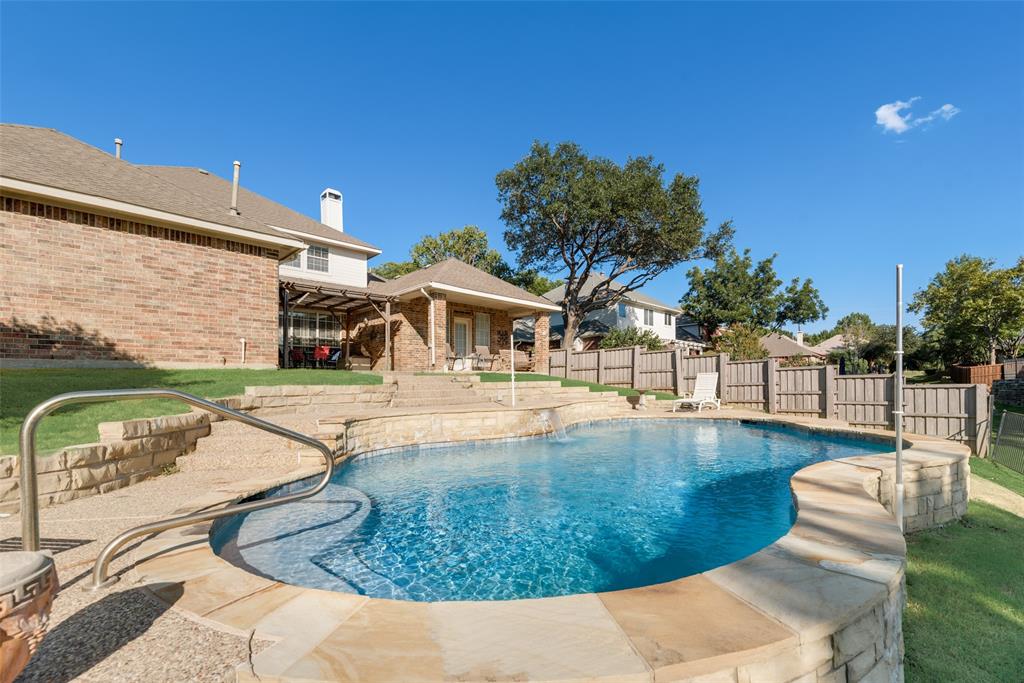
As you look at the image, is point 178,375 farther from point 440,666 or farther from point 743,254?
point 743,254

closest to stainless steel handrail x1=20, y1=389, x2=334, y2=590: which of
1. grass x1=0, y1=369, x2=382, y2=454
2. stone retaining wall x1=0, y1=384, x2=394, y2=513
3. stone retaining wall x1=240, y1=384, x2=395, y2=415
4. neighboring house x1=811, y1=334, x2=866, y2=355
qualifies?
stone retaining wall x1=0, y1=384, x2=394, y2=513

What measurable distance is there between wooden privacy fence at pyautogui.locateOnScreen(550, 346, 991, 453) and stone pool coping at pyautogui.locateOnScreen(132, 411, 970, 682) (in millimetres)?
10538

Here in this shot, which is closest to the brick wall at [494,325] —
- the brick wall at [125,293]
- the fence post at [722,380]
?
the brick wall at [125,293]

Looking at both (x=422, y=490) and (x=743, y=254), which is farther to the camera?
(x=743, y=254)

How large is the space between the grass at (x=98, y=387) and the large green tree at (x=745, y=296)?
2973 centimetres

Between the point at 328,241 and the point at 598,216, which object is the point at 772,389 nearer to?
the point at 598,216

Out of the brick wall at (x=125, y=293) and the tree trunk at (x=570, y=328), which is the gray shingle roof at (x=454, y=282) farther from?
the tree trunk at (x=570, y=328)

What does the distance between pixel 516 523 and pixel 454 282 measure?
12.4 m

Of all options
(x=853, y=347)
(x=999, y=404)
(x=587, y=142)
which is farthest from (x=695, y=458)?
(x=853, y=347)

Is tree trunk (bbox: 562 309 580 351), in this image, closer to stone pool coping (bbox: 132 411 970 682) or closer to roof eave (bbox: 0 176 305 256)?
roof eave (bbox: 0 176 305 256)

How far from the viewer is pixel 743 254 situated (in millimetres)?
33469

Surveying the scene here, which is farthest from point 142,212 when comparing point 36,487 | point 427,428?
point 36,487

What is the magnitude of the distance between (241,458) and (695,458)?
24.9 ft

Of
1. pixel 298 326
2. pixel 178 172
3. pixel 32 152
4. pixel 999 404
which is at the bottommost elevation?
pixel 999 404
